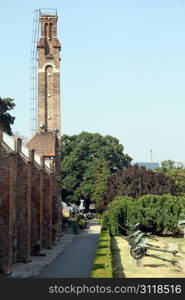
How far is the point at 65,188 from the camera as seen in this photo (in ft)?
266

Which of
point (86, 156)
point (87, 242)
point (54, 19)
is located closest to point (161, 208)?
point (87, 242)

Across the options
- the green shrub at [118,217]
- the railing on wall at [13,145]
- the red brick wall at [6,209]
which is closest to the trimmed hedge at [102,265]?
the red brick wall at [6,209]

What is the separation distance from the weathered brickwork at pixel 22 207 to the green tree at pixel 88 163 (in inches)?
1280

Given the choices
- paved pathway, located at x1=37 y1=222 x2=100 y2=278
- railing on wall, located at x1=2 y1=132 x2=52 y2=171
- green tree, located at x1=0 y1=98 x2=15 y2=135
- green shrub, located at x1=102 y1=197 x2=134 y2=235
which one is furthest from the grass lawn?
green tree, located at x1=0 y1=98 x2=15 y2=135

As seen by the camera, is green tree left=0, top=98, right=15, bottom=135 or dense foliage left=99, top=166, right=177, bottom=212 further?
dense foliage left=99, top=166, right=177, bottom=212

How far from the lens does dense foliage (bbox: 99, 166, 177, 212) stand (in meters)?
68.6

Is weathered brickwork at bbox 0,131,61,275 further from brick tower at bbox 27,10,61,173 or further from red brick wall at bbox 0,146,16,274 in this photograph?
brick tower at bbox 27,10,61,173

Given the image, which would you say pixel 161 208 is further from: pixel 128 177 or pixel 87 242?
pixel 128 177

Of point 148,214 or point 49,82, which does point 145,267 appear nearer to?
point 148,214

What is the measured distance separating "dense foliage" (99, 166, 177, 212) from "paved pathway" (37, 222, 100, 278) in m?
22.9

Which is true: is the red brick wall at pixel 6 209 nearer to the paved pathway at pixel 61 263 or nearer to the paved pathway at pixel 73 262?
the paved pathway at pixel 61 263

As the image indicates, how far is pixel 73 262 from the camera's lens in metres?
32.8

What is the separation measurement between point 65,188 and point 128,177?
577 inches

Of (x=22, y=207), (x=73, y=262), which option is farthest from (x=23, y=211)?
(x=73, y=262)
